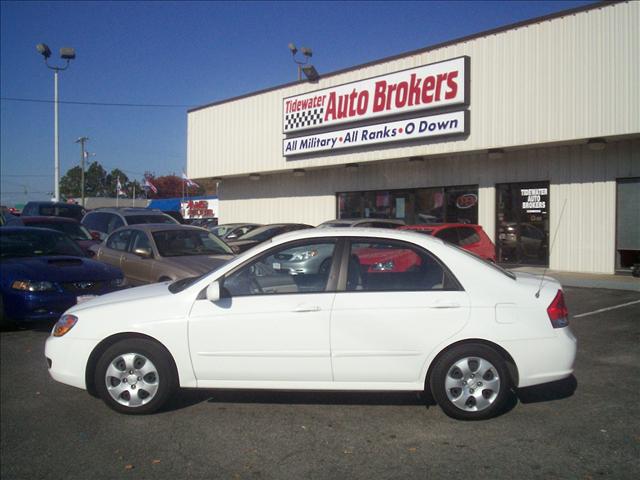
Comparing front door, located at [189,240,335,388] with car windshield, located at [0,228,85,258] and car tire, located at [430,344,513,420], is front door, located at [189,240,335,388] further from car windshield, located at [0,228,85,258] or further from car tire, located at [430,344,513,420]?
car windshield, located at [0,228,85,258]

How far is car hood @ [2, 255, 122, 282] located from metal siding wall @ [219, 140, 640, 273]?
28.7 feet

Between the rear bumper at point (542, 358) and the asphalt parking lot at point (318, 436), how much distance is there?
1.18ft

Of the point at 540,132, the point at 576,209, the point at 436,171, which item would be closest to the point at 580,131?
the point at 540,132

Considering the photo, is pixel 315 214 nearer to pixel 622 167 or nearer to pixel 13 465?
pixel 622 167

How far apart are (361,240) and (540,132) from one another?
36.2 feet

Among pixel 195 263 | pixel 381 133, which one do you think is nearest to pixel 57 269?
pixel 195 263

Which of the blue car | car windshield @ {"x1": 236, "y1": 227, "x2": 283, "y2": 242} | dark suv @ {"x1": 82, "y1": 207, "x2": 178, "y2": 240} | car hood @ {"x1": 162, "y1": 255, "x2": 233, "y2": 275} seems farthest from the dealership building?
the blue car

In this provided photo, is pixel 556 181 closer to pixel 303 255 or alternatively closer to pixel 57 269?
pixel 303 255

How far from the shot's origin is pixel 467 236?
42.3 feet

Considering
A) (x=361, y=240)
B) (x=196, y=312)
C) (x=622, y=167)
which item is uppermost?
(x=622, y=167)

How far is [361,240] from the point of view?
5.16 meters

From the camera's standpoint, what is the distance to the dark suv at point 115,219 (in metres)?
15.6

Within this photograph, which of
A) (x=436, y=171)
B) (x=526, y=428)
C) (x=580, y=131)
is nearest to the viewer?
(x=526, y=428)

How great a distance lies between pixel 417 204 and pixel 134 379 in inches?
579
